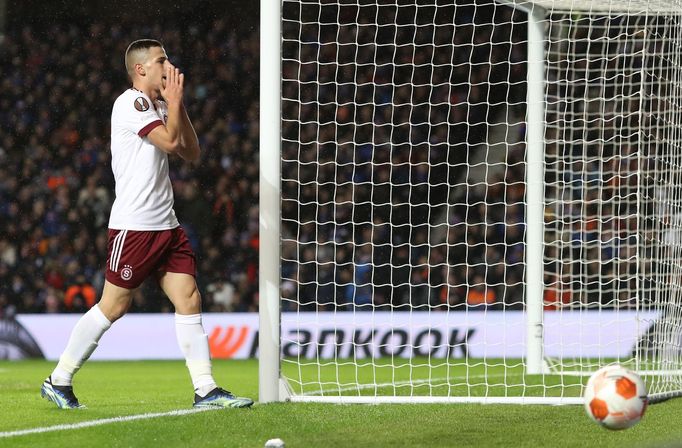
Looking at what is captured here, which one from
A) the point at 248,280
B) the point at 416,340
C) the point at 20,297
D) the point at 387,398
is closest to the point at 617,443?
the point at 387,398

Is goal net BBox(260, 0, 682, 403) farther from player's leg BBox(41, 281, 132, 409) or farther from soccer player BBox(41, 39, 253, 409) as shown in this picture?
player's leg BBox(41, 281, 132, 409)

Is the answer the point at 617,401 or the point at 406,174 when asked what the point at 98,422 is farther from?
the point at 406,174

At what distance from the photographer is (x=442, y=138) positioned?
636 inches

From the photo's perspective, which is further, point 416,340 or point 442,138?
point 442,138

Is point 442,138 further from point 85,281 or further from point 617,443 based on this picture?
point 617,443

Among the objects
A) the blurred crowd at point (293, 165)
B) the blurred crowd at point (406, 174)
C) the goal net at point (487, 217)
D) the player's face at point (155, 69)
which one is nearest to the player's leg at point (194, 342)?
the goal net at point (487, 217)

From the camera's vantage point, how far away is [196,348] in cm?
599

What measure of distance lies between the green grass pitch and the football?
0.63 ft

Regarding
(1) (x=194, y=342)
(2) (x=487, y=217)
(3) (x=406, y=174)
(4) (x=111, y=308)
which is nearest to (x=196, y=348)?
(1) (x=194, y=342)

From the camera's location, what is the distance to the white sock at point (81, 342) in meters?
5.97

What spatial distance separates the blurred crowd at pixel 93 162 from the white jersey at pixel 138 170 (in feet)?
28.8

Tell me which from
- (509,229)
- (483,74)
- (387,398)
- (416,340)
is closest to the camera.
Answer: (387,398)

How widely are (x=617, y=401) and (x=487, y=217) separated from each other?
1039 cm

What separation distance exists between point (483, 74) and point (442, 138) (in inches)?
41.9
